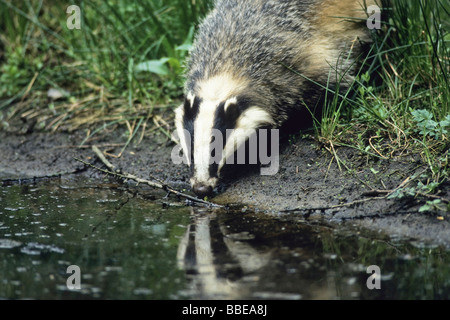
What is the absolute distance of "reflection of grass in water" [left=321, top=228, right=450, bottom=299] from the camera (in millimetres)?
2832

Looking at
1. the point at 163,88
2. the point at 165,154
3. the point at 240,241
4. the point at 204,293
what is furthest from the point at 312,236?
the point at 163,88

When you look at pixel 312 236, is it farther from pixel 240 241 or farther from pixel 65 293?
pixel 65 293

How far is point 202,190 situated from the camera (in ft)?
14.2

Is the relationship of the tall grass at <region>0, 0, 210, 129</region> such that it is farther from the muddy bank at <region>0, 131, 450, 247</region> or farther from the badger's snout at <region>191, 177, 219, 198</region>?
the badger's snout at <region>191, 177, 219, 198</region>

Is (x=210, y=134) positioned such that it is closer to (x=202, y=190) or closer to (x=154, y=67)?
(x=202, y=190)

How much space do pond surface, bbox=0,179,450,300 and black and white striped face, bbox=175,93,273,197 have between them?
30 centimetres

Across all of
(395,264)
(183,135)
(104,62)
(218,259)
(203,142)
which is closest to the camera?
(395,264)

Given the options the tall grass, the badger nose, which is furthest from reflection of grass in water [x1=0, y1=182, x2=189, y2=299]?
the tall grass

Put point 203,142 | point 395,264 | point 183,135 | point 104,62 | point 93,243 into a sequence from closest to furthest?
point 395,264 → point 93,243 → point 203,142 → point 183,135 → point 104,62

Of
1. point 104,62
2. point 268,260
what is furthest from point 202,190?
point 104,62

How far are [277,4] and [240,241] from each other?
2384 millimetres

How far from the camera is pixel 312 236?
3.59m

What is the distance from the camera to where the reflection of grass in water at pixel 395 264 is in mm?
2832

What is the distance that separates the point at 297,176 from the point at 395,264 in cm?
153
